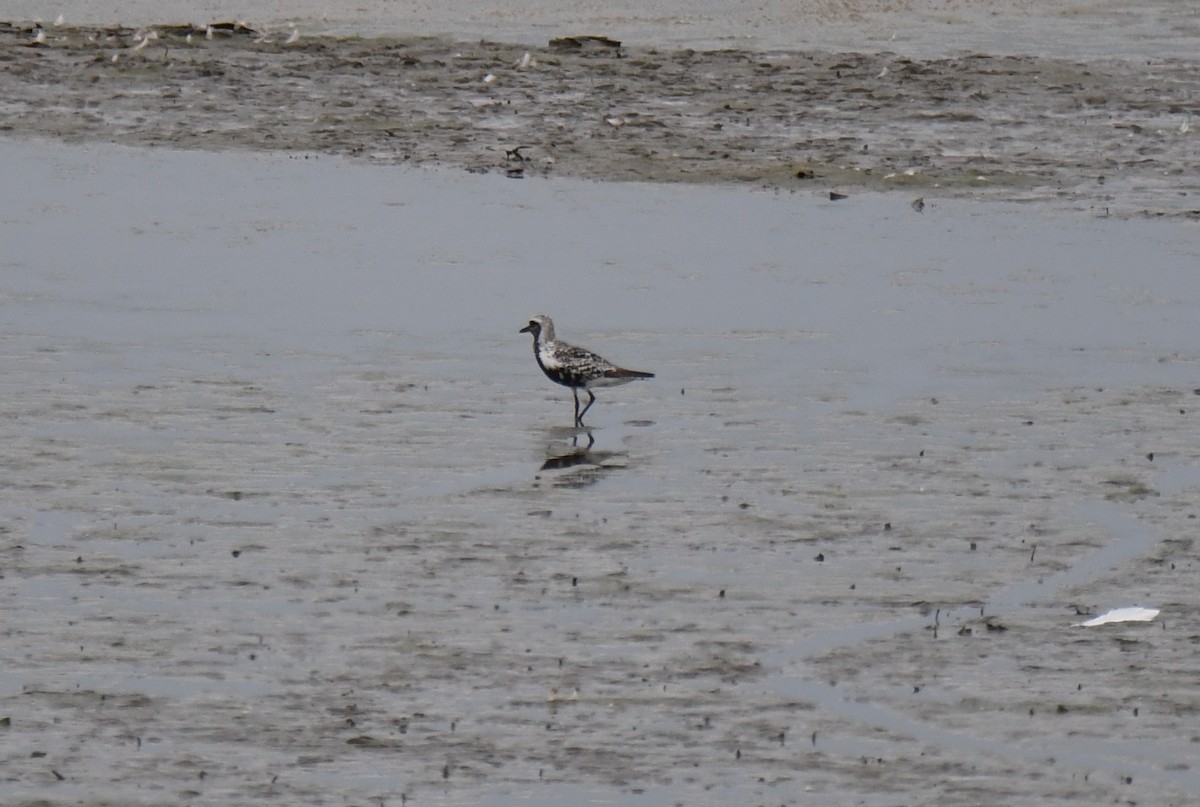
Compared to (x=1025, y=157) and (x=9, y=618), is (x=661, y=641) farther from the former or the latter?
(x=1025, y=157)

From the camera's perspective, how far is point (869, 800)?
866cm

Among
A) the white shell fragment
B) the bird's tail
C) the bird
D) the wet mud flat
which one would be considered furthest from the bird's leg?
the wet mud flat

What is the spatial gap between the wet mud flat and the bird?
9.49 meters

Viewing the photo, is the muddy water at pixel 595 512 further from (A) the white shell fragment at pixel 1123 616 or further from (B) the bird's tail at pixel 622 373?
(B) the bird's tail at pixel 622 373

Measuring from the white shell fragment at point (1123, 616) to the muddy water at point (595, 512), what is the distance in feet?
0.38

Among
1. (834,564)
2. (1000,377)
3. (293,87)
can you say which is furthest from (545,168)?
(834,564)

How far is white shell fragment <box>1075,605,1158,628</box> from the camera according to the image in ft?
35.4

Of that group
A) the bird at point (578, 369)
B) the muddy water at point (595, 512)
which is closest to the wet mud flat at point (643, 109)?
the muddy water at point (595, 512)

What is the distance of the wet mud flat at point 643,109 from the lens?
25375 millimetres

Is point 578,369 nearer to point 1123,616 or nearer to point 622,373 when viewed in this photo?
point 622,373

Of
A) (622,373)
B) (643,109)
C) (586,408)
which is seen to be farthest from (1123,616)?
(643,109)

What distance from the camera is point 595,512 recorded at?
12812 mm

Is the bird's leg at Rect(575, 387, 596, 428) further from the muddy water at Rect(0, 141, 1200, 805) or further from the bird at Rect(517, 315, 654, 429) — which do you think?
the muddy water at Rect(0, 141, 1200, 805)

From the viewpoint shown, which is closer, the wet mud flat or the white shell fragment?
the white shell fragment
